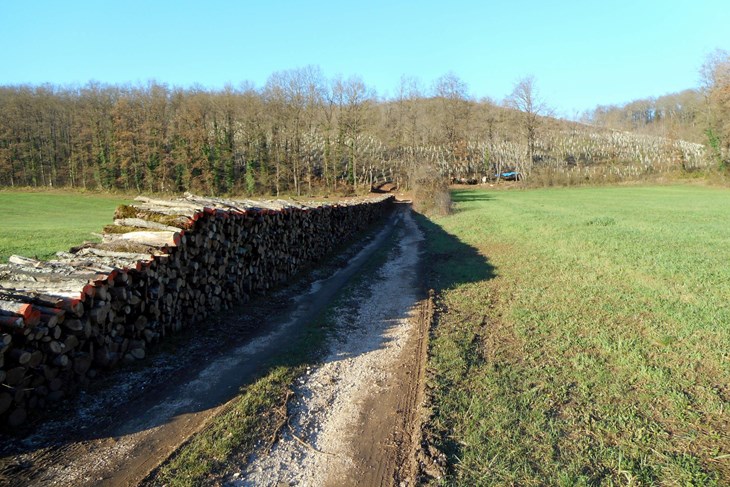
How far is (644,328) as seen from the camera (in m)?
6.82

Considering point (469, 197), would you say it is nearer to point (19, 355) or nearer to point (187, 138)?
point (187, 138)

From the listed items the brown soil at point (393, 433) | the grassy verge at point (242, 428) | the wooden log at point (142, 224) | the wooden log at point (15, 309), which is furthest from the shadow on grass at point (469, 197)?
the wooden log at point (15, 309)

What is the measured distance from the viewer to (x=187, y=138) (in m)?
58.0

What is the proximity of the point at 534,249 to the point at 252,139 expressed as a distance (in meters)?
52.4

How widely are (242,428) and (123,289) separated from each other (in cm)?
260

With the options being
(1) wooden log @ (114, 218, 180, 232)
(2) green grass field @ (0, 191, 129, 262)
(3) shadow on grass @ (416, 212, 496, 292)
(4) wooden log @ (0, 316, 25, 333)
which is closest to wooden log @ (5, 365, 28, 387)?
(4) wooden log @ (0, 316, 25, 333)

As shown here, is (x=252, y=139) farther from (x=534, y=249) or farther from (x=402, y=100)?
(x=534, y=249)

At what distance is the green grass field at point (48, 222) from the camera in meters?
13.3

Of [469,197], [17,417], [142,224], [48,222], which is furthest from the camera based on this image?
[469,197]

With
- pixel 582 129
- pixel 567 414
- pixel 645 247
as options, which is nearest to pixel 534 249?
pixel 645 247

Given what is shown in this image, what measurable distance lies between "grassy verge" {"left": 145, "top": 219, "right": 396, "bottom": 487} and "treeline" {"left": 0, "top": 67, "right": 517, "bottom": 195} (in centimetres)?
5491

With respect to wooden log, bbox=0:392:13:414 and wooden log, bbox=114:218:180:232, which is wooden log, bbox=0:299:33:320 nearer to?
wooden log, bbox=0:392:13:414

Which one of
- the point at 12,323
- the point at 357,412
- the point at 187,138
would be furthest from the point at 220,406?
the point at 187,138

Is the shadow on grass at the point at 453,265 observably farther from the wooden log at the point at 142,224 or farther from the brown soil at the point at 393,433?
the wooden log at the point at 142,224
